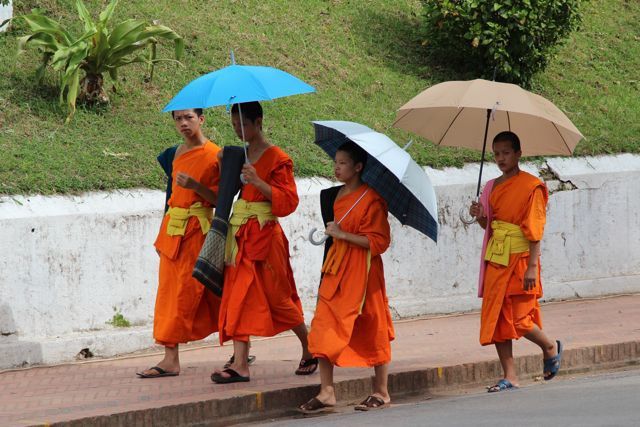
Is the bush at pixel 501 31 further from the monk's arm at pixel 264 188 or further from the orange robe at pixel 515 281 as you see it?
the monk's arm at pixel 264 188

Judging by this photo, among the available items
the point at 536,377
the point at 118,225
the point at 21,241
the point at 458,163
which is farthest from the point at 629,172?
the point at 21,241

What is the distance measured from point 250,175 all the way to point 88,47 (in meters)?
3.35

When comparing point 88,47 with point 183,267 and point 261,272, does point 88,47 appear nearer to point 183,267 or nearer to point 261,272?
point 183,267

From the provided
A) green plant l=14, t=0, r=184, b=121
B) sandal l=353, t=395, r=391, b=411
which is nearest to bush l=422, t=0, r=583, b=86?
green plant l=14, t=0, r=184, b=121

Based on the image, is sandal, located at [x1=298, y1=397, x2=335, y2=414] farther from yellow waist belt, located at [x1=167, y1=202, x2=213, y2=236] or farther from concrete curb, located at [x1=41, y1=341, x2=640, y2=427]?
yellow waist belt, located at [x1=167, y1=202, x2=213, y2=236]

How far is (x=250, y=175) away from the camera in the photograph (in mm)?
6730

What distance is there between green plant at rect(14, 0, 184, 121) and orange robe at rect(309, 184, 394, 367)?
3.56 metres

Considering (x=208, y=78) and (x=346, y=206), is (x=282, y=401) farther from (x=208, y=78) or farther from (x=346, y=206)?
(x=208, y=78)

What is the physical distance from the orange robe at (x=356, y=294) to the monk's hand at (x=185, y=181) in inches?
35.0

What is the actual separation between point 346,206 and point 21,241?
2.57 meters

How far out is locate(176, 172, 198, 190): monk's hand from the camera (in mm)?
6840

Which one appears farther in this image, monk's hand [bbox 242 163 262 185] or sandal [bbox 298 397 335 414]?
monk's hand [bbox 242 163 262 185]

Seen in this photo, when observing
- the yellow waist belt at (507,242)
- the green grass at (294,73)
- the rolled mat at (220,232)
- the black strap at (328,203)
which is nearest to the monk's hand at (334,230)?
the black strap at (328,203)

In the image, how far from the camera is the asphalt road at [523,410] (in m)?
5.63
